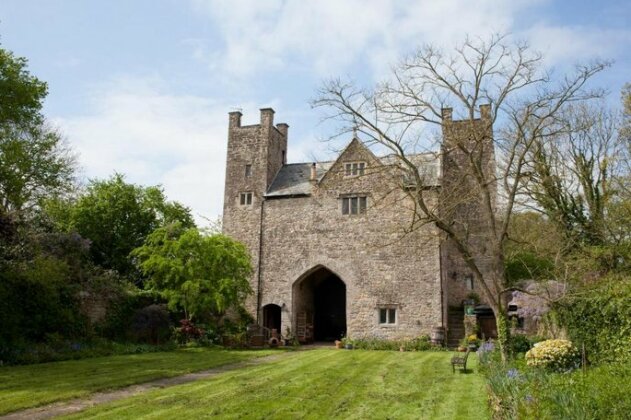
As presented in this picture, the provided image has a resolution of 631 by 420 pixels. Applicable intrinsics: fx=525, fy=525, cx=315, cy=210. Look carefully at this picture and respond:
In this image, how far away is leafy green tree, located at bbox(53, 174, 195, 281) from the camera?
30.7 m

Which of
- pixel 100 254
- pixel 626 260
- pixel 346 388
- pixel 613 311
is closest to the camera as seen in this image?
pixel 346 388

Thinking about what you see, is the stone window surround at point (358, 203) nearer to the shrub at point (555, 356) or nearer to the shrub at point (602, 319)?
the shrub at point (602, 319)

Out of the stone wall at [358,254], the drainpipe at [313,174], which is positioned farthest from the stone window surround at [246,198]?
the drainpipe at [313,174]

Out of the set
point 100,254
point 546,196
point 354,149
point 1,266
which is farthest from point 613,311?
point 100,254

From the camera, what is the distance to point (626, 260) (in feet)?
65.0

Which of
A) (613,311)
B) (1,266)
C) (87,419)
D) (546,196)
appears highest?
(546,196)

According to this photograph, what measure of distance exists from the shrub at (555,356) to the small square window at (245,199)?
19.1m

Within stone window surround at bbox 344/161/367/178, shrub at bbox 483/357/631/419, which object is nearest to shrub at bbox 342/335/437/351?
stone window surround at bbox 344/161/367/178

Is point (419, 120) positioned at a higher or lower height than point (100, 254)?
higher

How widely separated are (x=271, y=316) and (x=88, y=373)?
15288 millimetres

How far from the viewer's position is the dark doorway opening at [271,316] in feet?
91.9

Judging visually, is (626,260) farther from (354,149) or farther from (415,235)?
(354,149)

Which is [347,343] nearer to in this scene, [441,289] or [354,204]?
[441,289]

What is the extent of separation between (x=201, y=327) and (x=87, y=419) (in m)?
15.8
